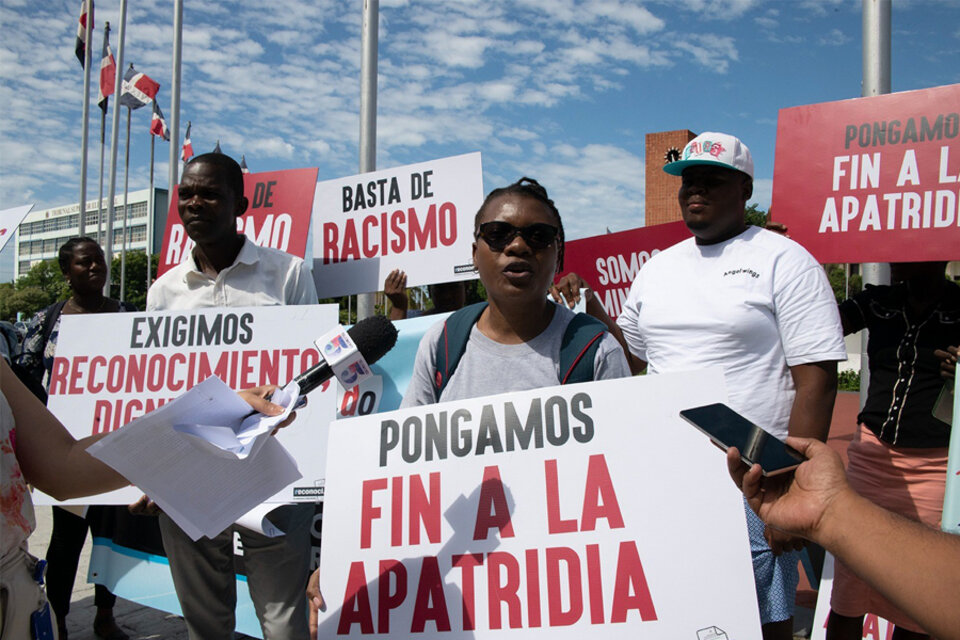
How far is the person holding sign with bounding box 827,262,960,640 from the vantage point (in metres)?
2.83

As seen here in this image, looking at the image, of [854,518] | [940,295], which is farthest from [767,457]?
[940,295]

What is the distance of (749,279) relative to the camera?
93.0 inches

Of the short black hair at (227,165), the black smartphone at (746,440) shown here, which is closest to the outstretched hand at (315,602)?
the black smartphone at (746,440)

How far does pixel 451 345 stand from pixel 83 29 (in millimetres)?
20067

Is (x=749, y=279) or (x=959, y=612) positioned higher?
(x=749, y=279)

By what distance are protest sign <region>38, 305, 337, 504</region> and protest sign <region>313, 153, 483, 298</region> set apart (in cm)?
108

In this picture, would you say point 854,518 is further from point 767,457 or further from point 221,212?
point 221,212

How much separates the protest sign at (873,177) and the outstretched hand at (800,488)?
2.04 m

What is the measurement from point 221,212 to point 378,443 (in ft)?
5.66

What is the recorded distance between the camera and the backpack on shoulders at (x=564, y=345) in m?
1.93

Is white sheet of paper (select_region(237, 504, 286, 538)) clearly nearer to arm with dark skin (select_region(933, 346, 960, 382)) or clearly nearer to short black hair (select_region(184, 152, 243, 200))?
short black hair (select_region(184, 152, 243, 200))

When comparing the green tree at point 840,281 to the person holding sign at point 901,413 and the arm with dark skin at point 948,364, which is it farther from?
the arm with dark skin at point 948,364

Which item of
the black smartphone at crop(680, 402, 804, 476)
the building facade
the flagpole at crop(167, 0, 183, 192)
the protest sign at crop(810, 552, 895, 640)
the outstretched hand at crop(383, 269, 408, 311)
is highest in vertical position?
the building facade

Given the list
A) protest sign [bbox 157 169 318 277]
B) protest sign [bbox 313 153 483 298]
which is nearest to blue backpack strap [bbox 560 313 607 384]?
protest sign [bbox 313 153 483 298]
